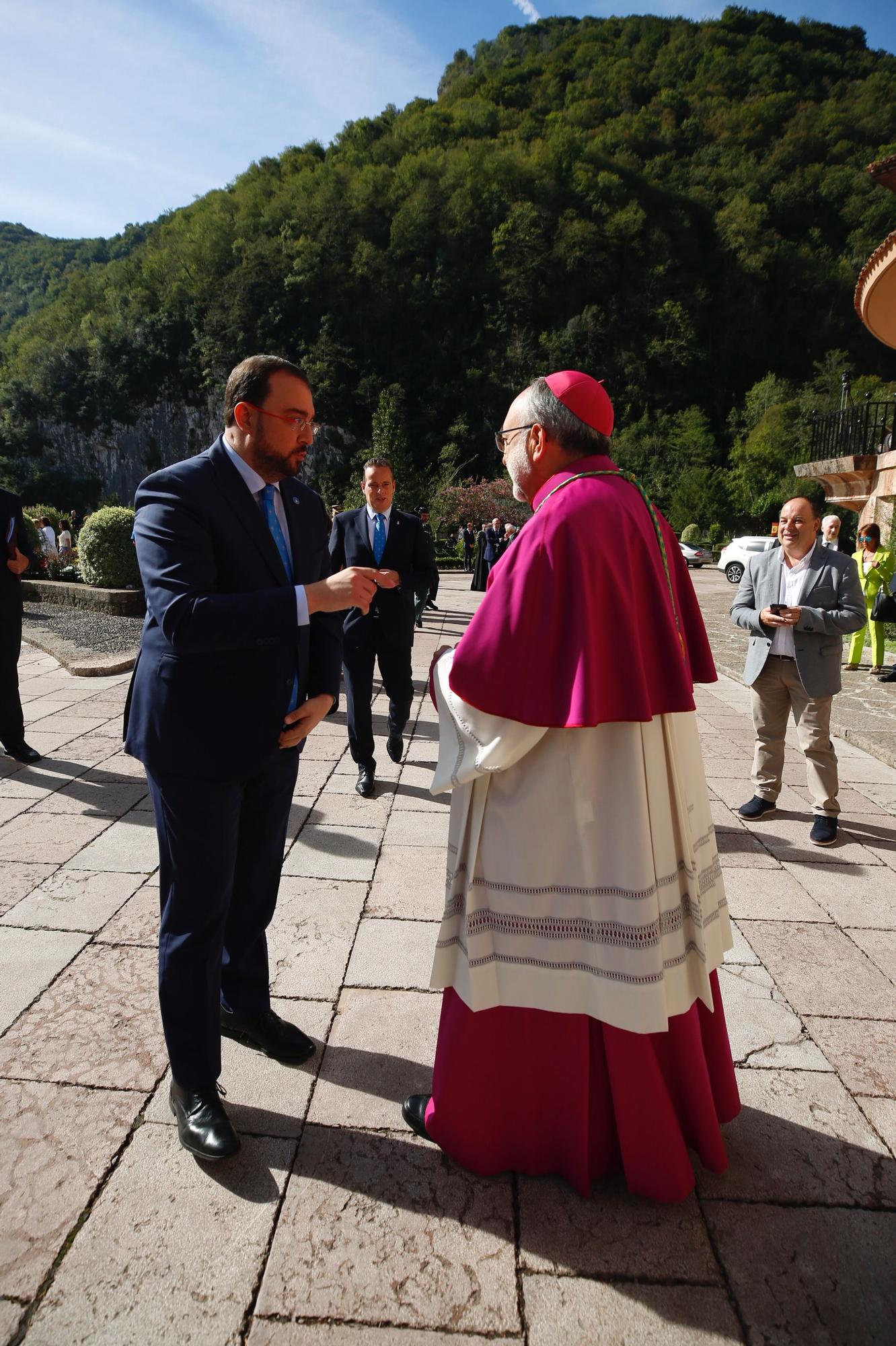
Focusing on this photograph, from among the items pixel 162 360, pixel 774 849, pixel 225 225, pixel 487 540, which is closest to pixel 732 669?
pixel 774 849

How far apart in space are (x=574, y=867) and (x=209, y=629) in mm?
983

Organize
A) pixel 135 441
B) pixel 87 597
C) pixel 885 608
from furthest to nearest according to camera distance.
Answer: pixel 135 441, pixel 87 597, pixel 885 608

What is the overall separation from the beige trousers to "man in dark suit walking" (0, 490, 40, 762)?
14.9 feet

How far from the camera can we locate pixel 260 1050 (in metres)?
2.38

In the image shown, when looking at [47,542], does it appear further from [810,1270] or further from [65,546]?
[810,1270]

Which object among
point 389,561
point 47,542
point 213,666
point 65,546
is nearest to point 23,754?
point 389,561

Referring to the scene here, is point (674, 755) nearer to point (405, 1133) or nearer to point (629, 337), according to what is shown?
point (405, 1133)

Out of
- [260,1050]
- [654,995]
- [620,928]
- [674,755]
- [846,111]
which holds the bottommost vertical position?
[260,1050]

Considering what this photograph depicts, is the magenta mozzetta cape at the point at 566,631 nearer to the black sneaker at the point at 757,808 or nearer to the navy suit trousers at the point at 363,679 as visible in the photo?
the navy suit trousers at the point at 363,679

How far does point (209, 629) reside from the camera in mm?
1723

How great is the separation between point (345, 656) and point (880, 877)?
314 centimetres

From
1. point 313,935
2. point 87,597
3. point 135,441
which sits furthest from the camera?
point 135,441

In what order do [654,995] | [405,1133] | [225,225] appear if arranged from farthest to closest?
[225,225], [405,1133], [654,995]

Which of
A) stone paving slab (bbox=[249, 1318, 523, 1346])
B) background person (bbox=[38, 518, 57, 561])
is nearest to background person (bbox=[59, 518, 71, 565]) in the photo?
background person (bbox=[38, 518, 57, 561])
